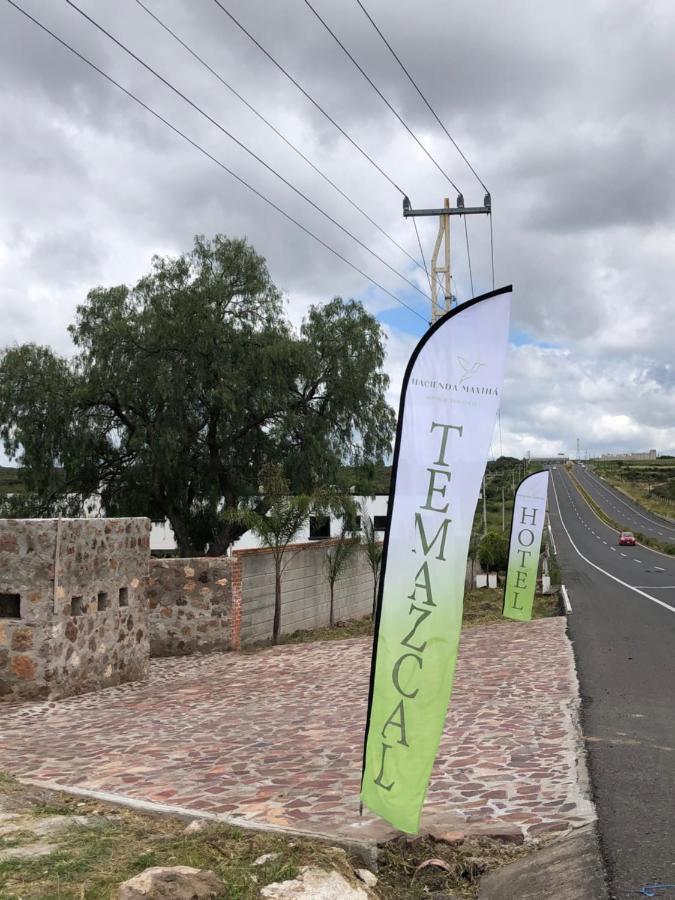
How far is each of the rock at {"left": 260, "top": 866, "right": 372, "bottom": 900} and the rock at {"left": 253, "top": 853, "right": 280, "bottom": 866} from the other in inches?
9.6

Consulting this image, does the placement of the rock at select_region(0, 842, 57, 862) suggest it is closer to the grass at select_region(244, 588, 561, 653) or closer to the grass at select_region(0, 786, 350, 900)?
the grass at select_region(0, 786, 350, 900)

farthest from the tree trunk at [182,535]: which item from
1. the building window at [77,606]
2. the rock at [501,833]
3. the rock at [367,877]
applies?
the rock at [367,877]

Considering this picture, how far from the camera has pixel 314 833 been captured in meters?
4.72

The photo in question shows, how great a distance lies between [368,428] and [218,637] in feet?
48.7

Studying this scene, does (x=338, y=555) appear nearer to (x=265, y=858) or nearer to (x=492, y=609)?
(x=492, y=609)

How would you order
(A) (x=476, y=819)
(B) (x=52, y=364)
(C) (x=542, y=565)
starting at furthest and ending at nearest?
(C) (x=542, y=565) < (B) (x=52, y=364) < (A) (x=476, y=819)

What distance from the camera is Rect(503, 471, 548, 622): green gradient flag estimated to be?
712 inches

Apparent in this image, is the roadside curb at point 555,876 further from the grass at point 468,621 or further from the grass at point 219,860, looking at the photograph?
the grass at point 468,621

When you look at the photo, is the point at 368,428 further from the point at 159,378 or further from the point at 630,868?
the point at 630,868

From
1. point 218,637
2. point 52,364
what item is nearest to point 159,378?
point 52,364

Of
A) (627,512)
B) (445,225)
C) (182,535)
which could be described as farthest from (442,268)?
(627,512)

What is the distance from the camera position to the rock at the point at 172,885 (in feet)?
12.0

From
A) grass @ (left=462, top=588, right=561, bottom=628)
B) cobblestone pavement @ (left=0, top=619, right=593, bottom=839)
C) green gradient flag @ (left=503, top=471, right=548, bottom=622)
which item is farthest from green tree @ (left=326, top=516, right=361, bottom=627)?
cobblestone pavement @ (left=0, top=619, right=593, bottom=839)

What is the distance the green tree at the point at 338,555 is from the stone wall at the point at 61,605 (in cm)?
838
